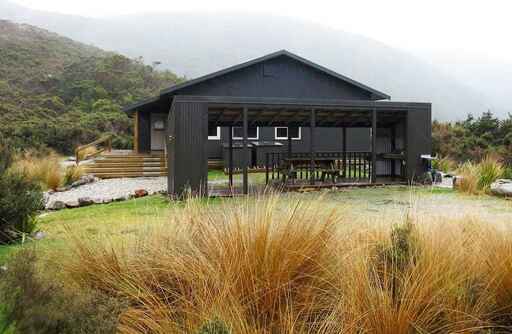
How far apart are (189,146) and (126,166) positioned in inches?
329

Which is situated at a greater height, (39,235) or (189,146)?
(189,146)

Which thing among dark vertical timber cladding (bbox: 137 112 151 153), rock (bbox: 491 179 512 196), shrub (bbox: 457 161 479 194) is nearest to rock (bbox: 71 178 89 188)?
dark vertical timber cladding (bbox: 137 112 151 153)

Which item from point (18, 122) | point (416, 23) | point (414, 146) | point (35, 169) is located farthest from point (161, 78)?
point (416, 23)

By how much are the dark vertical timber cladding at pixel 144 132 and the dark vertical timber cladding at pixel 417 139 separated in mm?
12135

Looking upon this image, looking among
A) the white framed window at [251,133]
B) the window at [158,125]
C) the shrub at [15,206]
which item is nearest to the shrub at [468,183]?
the shrub at [15,206]

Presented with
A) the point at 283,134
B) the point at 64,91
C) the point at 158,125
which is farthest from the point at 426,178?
the point at 64,91

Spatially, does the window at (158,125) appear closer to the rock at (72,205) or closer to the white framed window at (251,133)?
the white framed window at (251,133)

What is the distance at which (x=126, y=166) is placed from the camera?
55.7 feet

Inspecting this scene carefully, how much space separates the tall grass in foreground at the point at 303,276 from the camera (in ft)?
6.98

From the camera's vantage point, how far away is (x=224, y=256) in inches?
96.7

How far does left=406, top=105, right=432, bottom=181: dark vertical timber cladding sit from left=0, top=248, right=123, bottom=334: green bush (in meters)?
11.0

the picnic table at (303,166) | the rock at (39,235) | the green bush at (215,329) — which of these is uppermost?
the picnic table at (303,166)

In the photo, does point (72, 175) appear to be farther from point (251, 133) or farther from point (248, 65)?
point (251, 133)

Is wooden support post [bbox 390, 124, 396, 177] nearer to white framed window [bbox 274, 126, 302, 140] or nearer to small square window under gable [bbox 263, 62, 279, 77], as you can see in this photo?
small square window under gable [bbox 263, 62, 279, 77]
